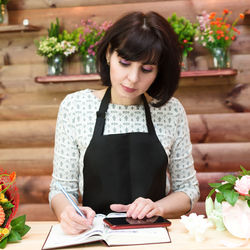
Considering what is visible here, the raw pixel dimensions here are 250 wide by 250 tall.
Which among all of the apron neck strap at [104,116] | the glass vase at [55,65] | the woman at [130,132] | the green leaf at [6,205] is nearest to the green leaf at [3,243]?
the green leaf at [6,205]

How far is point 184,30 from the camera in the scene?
3201 mm

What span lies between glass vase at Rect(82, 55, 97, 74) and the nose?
1.67 m

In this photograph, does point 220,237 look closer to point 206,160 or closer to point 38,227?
point 38,227

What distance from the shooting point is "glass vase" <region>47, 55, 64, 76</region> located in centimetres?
337

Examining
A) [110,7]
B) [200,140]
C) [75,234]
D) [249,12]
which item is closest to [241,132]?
[200,140]

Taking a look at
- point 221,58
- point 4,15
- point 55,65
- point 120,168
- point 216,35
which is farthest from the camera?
point 4,15

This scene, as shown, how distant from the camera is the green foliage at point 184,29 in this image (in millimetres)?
3180

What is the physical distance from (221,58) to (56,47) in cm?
142

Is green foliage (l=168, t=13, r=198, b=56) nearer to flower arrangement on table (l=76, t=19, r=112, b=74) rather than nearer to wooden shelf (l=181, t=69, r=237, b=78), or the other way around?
wooden shelf (l=181, t=69, r=237, b=78)

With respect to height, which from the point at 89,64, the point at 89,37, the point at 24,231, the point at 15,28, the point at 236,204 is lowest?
the point at 24,231

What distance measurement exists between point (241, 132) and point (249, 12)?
1041 mm

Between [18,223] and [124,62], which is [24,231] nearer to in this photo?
[18,223]

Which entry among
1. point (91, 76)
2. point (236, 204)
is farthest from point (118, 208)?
point (91, 76)

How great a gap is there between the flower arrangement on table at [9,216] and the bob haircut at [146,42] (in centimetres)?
74
